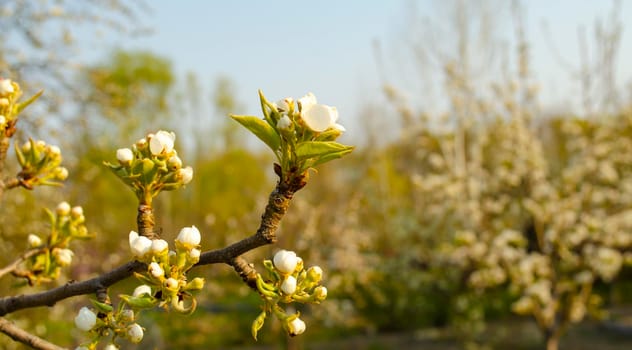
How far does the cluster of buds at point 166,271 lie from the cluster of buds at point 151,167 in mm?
107

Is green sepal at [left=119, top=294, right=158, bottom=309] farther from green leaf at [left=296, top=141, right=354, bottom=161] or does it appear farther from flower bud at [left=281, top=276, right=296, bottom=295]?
green leaf at [left=296, top=141, right=354, bottom=161]

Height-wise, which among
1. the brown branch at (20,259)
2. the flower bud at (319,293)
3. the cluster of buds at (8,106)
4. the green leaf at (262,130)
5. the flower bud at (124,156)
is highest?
the cluster of buds at (8,106)

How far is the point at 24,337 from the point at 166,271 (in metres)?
0.26

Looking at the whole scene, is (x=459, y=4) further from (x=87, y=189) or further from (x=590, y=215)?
(x=87, y=189)

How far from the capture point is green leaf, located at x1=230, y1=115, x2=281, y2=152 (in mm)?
885

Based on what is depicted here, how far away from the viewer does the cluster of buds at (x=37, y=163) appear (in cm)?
129

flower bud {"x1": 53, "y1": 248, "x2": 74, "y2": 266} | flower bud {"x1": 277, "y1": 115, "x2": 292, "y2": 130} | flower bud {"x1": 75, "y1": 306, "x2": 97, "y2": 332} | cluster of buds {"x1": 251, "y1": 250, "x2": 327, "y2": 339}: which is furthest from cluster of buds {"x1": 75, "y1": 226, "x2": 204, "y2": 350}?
flower bud {"x1": 53, "y1": 248, "x2": 74, "y2": 266}

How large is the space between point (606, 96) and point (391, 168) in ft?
37.8

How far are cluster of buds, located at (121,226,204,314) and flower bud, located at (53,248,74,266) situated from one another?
46cm

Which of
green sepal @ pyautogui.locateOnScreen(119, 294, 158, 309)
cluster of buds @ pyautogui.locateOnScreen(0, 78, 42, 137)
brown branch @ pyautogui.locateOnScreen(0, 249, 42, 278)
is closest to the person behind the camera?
green sepal @ pyautogui.locateOnScreen(119, 294, 158, 309)

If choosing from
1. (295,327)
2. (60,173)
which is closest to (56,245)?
(60,173)

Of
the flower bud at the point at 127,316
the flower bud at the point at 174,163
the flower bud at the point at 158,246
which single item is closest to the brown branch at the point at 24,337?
the flower bud at the point at 127,316

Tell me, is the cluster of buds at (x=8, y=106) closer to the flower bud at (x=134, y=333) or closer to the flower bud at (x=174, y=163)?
the flower bud at (x=174, y=163)

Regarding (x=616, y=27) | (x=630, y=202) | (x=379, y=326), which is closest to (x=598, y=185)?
(x=630, y=202)
